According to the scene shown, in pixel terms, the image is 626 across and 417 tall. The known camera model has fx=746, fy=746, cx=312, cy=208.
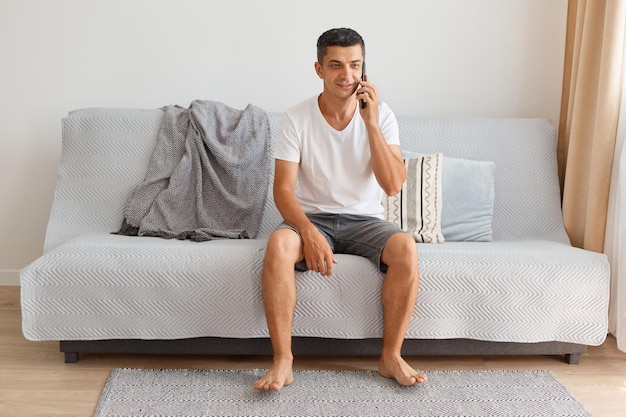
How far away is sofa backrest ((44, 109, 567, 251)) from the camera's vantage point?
2.90 metres

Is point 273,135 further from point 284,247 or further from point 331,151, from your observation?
point 284,247

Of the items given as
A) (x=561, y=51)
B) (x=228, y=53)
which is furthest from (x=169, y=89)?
(x=561, y=51)

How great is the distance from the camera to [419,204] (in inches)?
111

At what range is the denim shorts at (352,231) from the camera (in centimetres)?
239

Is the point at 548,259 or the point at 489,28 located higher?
the point at 489,28

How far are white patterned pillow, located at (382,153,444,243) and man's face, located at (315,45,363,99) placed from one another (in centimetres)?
58

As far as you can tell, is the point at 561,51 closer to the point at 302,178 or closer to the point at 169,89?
the point at 302,178

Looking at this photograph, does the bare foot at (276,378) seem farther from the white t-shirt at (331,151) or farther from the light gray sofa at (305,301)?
the white t-shirt at (331,151)

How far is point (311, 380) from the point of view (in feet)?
7.55

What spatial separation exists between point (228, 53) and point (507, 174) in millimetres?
1318

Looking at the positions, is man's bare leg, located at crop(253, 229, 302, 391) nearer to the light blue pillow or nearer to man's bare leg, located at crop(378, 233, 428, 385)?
man's bare leg, located at crop(378, 233, 428, 385)

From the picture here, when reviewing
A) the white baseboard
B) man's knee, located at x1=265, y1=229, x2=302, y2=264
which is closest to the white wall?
the white baseboard

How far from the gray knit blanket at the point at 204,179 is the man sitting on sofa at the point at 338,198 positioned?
13.8 inches

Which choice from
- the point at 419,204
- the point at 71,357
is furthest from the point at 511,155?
the point at 71,357
